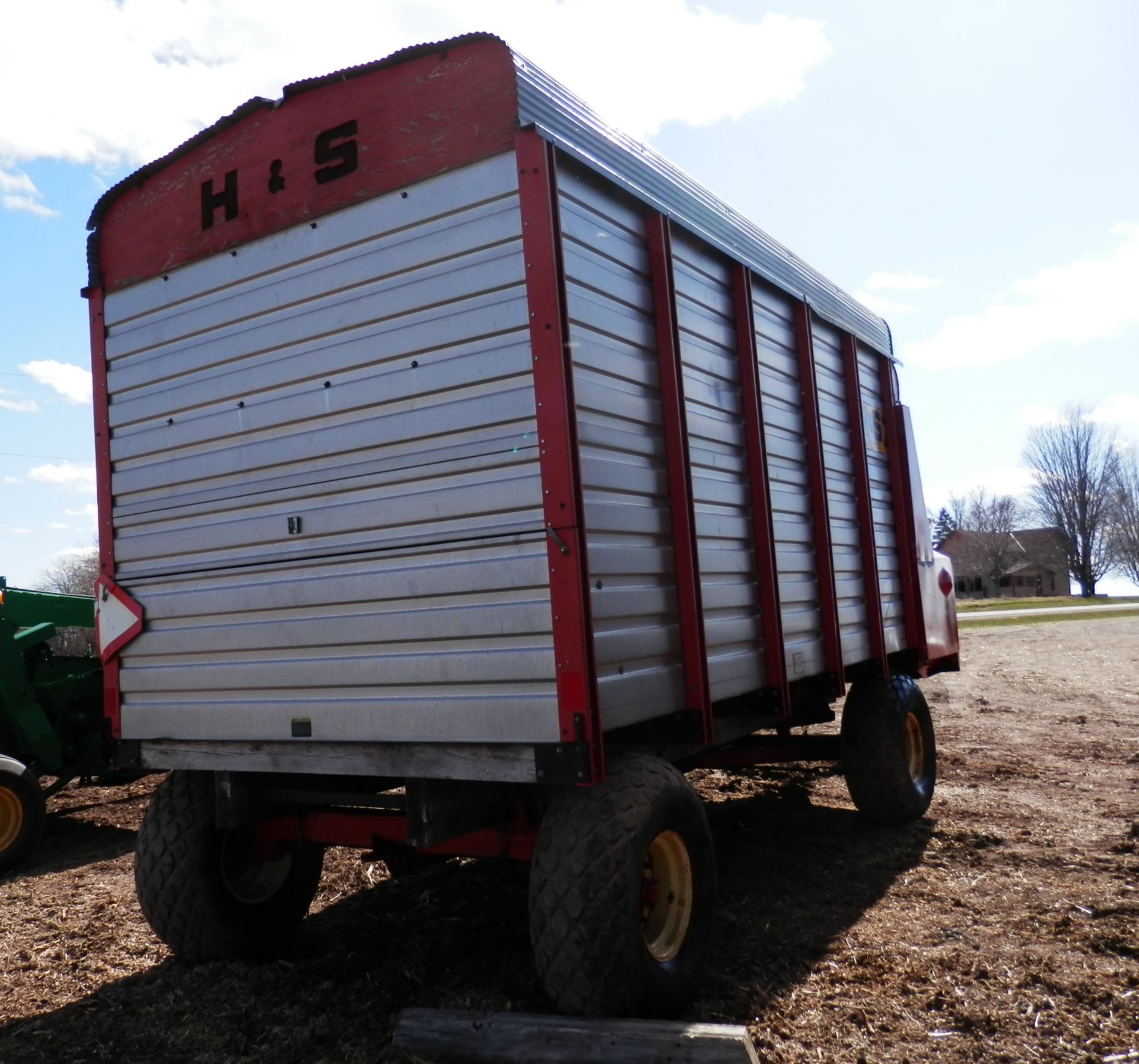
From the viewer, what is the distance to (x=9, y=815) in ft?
21.1

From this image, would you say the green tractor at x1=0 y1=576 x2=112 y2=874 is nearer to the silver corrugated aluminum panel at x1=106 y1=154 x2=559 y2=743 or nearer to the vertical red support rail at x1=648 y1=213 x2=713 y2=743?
the silver corrugated aluminum panel at x1=106 y1=154 x2=559 y2=743

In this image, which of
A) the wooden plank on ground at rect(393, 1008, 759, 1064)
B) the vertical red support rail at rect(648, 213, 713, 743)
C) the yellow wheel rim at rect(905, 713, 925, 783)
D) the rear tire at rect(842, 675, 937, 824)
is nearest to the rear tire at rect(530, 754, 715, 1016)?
the wooden plank on ground at rect(393, 1008, 759, 1064)

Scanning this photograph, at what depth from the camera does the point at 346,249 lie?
3809mm

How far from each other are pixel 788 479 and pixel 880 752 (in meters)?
1.96

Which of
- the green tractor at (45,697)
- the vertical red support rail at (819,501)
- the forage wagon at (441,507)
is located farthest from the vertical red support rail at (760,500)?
the green tractor at (45,697)

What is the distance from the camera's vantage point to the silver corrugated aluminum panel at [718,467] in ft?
13.5

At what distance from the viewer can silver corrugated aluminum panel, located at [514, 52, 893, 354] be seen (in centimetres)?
352

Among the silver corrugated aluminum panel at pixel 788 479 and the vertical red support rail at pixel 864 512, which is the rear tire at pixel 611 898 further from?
the vertical red support rail at pixel 864 512

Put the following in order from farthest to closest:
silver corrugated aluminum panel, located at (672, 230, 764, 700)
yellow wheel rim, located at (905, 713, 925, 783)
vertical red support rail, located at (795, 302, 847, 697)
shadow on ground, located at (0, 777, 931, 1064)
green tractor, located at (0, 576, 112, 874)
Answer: green tractor, located at (0, 576, 112, 874) < yellow wheel rim, located at (905, 713, 925, 783) < vertical red support rail, located at (795, 302, 847, 697) < silver corrugated aluminum panel, located at (672, 230, 764, 700) < shadow on ground, located at (0, 777, 931, 1064)

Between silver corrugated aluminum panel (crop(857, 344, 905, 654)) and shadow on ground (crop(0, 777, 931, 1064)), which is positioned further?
silver corrugated aluminum panel (crop(857, 344, 905, 654))

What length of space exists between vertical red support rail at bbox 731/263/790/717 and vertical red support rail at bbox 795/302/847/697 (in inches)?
25.6

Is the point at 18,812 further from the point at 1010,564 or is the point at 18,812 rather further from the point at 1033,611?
the point at 1010,564

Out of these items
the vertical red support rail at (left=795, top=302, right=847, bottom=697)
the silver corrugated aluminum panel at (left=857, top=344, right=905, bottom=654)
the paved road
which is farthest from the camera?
the paved road

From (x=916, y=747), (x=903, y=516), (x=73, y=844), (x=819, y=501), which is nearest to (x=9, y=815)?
(x=73, y=844)
